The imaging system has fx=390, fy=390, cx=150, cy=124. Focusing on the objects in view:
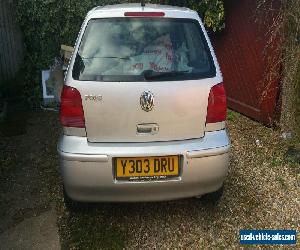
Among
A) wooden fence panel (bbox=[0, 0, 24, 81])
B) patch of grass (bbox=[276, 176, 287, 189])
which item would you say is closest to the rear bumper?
patch of grass (bbox=[276, 176, 287, 189])

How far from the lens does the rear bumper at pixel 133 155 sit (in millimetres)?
2938

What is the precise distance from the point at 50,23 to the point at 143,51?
153 inches

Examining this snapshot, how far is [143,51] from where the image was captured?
312 centimetres

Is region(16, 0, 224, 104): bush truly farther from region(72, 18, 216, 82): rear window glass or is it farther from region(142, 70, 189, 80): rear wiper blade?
region(142, 70, 189, 80): rear wiper blade

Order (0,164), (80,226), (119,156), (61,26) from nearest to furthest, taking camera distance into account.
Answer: (119,156) → (80,226) → (0,164) → (61,26)

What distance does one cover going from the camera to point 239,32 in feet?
20.1

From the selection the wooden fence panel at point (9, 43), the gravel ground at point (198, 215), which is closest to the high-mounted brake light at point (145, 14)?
the gravel ground at point (198, 215)

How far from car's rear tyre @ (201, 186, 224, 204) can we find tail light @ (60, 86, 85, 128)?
1.41m

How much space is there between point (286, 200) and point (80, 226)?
6.69 ft

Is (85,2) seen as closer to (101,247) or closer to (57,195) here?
(57,195)

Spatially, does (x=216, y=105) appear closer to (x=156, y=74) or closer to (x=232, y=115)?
(x=156, y=74)

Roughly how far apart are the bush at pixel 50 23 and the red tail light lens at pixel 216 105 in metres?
3.41

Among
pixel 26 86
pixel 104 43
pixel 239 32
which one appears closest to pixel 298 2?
pixel 239 32

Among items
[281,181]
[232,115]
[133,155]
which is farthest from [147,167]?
[232,115]
